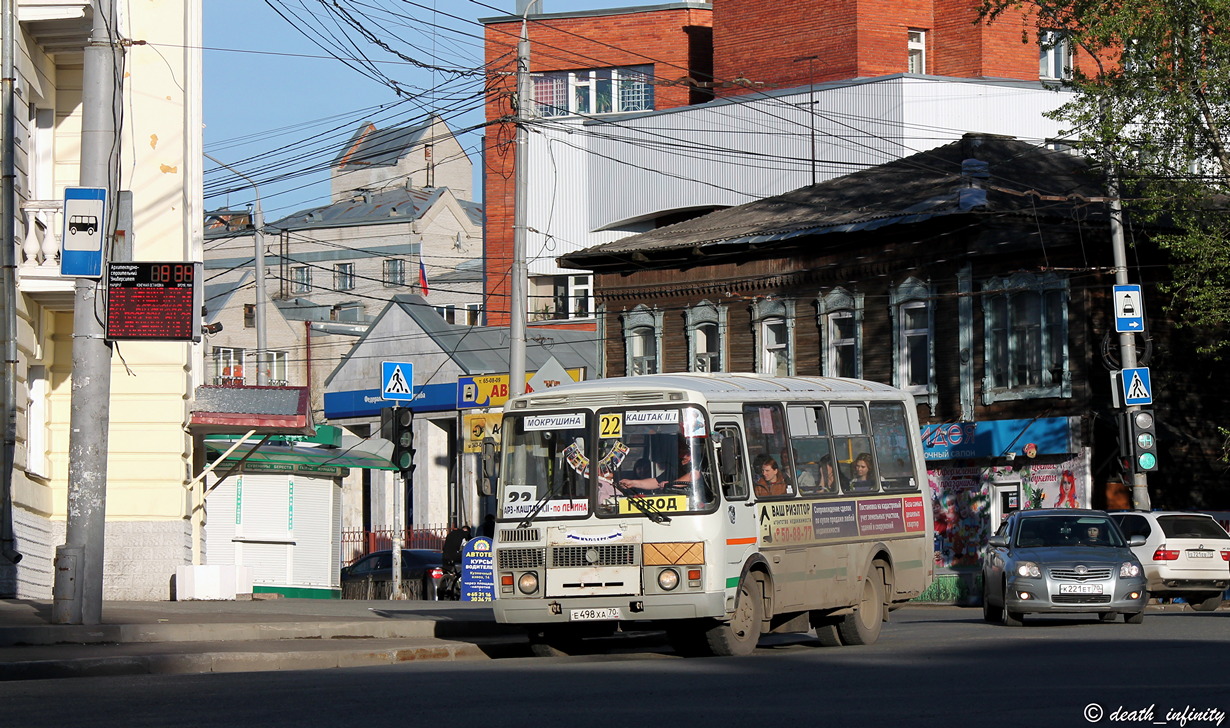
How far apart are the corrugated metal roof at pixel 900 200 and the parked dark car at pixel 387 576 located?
1037cm

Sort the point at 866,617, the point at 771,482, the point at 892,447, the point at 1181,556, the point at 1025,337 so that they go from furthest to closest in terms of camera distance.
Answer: the point at 1025,337, the point at 1181,556, the point at 892,447, the point at 866,617, the point at 771,482

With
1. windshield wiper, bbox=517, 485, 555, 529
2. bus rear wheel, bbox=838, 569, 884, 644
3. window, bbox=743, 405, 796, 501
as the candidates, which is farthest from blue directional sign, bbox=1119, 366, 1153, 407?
windshield wiper, bbox=517, 485, 555, 529

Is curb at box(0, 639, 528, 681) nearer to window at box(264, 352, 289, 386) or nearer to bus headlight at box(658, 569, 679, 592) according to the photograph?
bus headlight at box(658, 569, 679, 592)

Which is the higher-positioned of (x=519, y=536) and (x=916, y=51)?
(x=916, y=51)

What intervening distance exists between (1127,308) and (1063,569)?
41.6 ft

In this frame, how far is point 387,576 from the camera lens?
40.0 metres

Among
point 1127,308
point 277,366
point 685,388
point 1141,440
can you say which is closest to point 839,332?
point 1127,308

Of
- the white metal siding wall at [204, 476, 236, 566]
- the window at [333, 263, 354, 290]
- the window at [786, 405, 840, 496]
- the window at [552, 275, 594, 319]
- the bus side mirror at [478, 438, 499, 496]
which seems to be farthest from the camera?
the window at [333, 263, 354, 290]

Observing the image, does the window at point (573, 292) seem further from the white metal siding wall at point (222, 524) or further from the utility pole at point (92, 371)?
the utility pole at point (92, 371)

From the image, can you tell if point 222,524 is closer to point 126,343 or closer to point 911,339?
point 126,343

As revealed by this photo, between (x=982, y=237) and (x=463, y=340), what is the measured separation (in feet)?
82.0

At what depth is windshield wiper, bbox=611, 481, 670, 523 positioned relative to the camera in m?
16.1

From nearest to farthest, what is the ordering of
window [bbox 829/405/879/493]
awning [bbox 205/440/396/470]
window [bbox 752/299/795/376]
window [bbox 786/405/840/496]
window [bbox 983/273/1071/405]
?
1. window [bbox 786/405/840/496]
2. window [bbox 829/405/879/493]
3. window [bbox 983/273/1071/405]
4. awning [bbox 205/440/396/470]
5. window [bbox 752/299/795/376]

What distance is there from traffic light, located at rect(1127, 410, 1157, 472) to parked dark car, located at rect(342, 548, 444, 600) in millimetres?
15198
